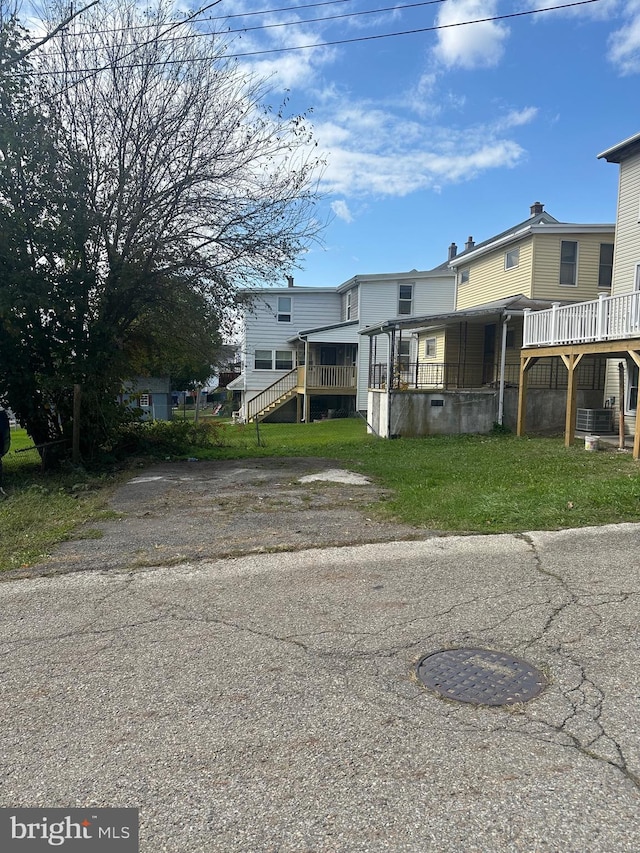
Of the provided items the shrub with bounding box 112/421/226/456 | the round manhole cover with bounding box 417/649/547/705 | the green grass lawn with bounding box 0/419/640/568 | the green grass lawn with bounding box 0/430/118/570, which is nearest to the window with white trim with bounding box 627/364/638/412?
the green grass lawn with bounding box 0/419/640/568

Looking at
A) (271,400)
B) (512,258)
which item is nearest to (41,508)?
(512,258)

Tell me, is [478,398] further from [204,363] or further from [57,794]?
[57,794]

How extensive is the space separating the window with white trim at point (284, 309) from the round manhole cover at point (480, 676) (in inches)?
1148

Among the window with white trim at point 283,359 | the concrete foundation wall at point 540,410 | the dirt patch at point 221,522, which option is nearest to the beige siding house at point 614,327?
the concrete foundation wall at point 540,410

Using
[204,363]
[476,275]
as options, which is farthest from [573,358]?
[476,275]

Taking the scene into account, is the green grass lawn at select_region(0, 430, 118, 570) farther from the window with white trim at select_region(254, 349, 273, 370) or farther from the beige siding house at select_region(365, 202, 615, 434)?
the window with white trim at select_region(254, 349, 273, 370)

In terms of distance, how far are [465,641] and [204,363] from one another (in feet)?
39.0

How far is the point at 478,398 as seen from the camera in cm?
1769

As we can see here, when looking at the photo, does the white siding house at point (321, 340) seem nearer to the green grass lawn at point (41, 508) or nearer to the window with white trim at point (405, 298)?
the window with white trim at point (405, 298)

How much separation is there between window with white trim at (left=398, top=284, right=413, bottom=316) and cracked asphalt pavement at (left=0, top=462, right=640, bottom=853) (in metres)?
24.6

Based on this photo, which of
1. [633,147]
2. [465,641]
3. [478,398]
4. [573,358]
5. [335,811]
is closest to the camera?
[335,811]

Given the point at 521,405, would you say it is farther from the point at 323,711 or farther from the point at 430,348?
the point at 323,711

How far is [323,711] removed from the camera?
9.86 feet

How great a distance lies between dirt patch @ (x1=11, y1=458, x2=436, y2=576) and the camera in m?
5.90
